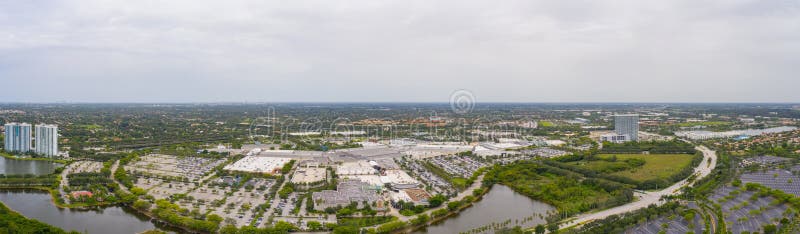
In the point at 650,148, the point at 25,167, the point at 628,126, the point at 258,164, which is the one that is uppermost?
the point at 628,126

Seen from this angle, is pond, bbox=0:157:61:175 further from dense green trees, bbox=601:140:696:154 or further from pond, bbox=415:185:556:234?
dense green trees, bbox=601:140:696:154

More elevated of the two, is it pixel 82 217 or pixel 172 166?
pixel 172 166

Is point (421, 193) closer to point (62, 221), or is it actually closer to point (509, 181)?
point (509, 181)

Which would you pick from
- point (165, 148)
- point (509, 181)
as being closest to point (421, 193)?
point (509, 181)

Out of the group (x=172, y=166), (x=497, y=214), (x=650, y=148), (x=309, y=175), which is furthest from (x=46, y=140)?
(x=650, y=148)

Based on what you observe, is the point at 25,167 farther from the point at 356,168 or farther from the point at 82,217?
the point at 356,168

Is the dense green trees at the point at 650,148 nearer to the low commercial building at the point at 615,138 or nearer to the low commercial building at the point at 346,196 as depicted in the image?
the low commercial building at the point at 615,138

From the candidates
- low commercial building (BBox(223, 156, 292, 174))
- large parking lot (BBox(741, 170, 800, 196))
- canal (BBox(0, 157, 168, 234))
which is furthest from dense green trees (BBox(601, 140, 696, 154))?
canal (BBox(0, 157, 168, 234))
